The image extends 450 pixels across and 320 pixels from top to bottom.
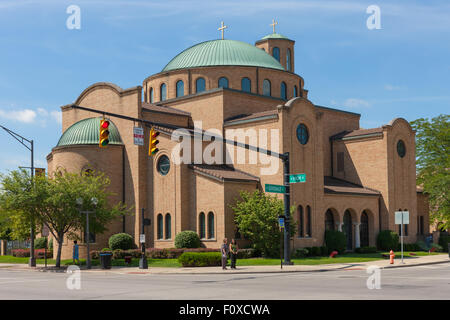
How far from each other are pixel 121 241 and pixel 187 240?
17.8 feet

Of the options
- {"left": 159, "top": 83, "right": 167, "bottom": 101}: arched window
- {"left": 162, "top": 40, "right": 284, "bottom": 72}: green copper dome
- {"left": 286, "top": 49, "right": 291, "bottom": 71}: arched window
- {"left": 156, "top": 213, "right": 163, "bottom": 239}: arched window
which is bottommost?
{"left": 156, "top": 213, "right": 163, "bottom": 239}: arched window

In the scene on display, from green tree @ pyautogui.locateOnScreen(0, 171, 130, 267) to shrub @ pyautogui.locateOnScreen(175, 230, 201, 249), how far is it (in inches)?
185

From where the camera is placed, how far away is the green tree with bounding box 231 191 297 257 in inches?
1469

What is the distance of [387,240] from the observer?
1836 inches

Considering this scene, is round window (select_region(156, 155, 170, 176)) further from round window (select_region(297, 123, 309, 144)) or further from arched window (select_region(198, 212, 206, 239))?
round window (select_region(297, 123, 309, 144))

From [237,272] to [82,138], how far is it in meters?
19.8

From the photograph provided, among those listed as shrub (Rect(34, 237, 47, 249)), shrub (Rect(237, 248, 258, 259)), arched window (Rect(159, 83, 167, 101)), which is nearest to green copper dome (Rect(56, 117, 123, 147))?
arched window (Rect(159, 83, 167, 101))

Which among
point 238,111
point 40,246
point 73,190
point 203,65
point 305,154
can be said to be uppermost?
point 203,65

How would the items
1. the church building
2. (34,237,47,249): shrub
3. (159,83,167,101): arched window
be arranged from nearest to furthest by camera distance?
the church building → (34,237,47,249): shrub → (159,83,167,101): arched window

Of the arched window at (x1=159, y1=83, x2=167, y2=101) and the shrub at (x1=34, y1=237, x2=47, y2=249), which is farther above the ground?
the arched window at (x1=159, y1=83, x2=167, y2=101)

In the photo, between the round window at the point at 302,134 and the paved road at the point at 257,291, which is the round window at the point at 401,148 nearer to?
the round window at the point at 302,134
